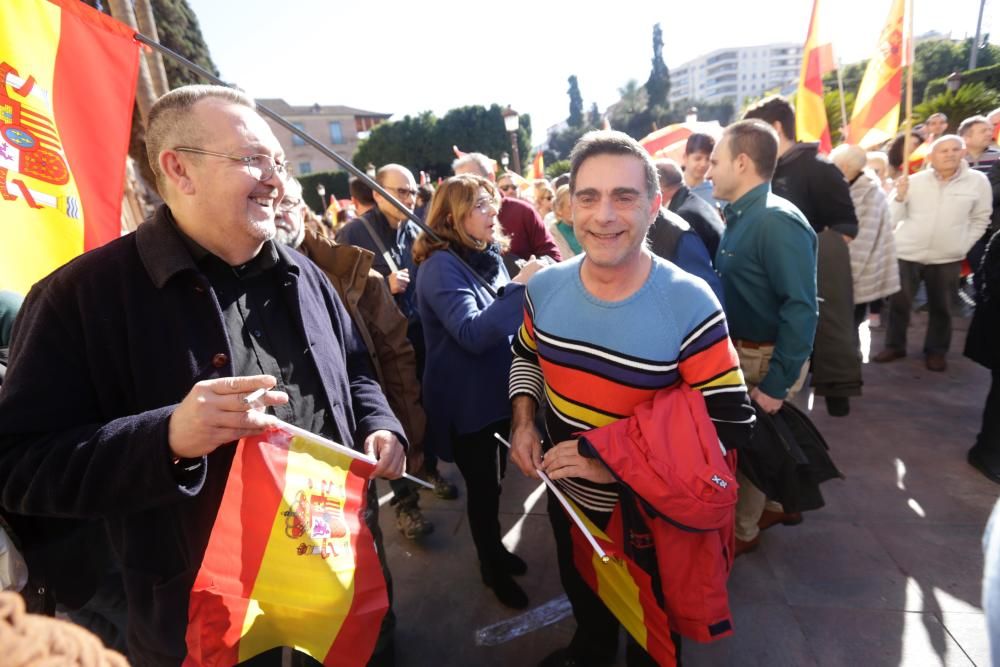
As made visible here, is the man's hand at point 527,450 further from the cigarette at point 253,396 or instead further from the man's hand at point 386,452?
the cigarette at point 253,396

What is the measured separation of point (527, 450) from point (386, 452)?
0.55m

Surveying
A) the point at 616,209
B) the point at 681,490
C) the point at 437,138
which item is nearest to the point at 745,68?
the point at 437,138

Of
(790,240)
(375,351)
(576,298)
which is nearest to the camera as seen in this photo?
(576,298)

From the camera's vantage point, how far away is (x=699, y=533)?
5.21ft

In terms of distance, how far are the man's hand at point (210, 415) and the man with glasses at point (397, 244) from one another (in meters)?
2.31

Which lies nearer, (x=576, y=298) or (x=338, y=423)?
(x=338, y=423)

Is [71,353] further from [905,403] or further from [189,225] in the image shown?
[905,403]

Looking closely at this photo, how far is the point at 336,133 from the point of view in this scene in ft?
188

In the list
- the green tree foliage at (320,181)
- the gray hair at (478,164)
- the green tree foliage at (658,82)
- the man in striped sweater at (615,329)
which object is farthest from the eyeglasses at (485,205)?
the green tree foliage at (658,82)

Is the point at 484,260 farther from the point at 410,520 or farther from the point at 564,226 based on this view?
the point at 564,226

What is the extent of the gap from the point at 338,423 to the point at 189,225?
0.73m

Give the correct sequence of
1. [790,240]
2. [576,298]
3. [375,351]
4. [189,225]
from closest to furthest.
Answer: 1. [189,225]
2. [576,298]
3. [790,240]
4. [375,351]

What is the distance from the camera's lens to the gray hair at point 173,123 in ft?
4.28

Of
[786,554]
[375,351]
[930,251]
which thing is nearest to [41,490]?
[375,351]
